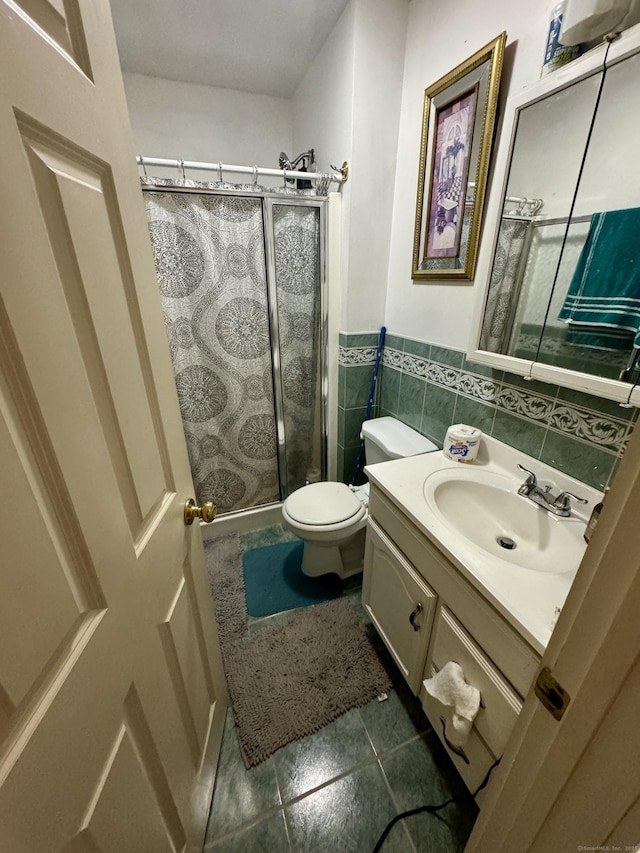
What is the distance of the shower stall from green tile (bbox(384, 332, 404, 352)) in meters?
0.37

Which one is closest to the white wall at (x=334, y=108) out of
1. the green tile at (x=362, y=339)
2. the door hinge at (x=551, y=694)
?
the green tile at (x=362, y=339)

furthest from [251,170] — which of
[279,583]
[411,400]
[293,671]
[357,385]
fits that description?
[293,671]

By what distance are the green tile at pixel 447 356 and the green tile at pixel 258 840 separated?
162 cm

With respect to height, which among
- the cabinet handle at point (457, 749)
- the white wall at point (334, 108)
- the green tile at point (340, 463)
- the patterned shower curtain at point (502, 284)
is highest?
the white wall at point (334, 108)

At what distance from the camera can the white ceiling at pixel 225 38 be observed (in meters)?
1.38

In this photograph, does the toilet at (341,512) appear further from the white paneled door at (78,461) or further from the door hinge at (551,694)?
the door hinge at (551,694)

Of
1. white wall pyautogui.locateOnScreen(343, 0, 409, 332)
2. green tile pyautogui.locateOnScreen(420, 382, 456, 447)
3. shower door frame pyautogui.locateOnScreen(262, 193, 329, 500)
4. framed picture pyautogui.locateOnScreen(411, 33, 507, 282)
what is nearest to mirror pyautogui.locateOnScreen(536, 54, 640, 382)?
framed picture pyautogui.locateOnScreen(411, 33, 507, 282)

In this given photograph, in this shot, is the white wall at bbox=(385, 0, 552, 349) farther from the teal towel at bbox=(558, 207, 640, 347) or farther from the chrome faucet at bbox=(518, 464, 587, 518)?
the chrome faucet at bbox=(518, 464, 587, 518)

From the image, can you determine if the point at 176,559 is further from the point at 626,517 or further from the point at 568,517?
the point at 568,517

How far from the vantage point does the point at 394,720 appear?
4.00ft

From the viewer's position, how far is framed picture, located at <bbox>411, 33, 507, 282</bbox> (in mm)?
1073

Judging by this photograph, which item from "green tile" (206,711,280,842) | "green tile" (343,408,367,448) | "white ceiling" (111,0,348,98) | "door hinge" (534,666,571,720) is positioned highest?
"white ceiling" (111,0,348,98)

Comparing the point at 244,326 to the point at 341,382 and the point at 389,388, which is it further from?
the point at 389,388

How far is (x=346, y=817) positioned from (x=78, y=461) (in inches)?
51.8
